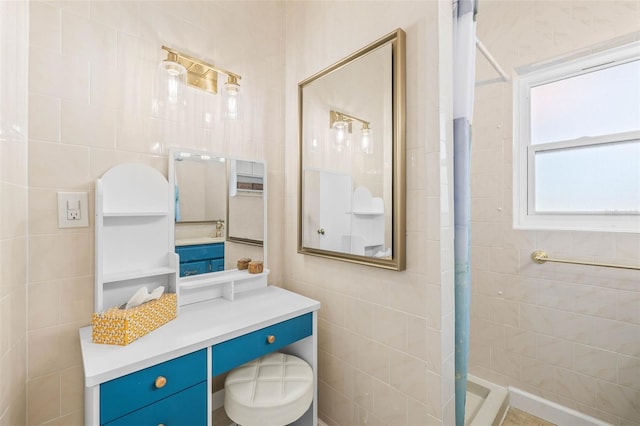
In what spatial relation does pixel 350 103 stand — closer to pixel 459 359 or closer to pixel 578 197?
pixel 459 359

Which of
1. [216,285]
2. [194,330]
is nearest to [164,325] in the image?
[194,330]

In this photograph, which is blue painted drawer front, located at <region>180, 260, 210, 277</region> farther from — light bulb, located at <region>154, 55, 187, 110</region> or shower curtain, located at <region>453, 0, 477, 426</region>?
shower curtain, located at <region>453, 0, 477, 426</region>

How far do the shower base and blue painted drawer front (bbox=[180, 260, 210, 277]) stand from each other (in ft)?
5.56

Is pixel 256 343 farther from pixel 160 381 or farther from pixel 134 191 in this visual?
pixel 134 191

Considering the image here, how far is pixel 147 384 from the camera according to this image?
943mm

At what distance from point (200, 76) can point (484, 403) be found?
2.61 metres

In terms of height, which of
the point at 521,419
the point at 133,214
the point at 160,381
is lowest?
the point at 521,419

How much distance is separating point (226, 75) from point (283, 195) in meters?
0.78

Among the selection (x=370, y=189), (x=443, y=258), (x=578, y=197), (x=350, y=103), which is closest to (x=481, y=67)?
(x=578, y=197)

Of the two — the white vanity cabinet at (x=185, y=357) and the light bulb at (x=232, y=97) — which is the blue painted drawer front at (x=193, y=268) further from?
the light bulb at (x=232, y=97)

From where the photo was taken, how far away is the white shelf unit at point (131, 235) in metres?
1.18

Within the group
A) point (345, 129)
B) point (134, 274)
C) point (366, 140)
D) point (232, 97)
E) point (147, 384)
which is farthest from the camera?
point (232, 97)

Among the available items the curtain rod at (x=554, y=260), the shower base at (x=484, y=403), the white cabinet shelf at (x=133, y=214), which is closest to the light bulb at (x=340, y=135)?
the white cabinet shelf at (x=133, y=214)

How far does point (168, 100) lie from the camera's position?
140 centimetres
